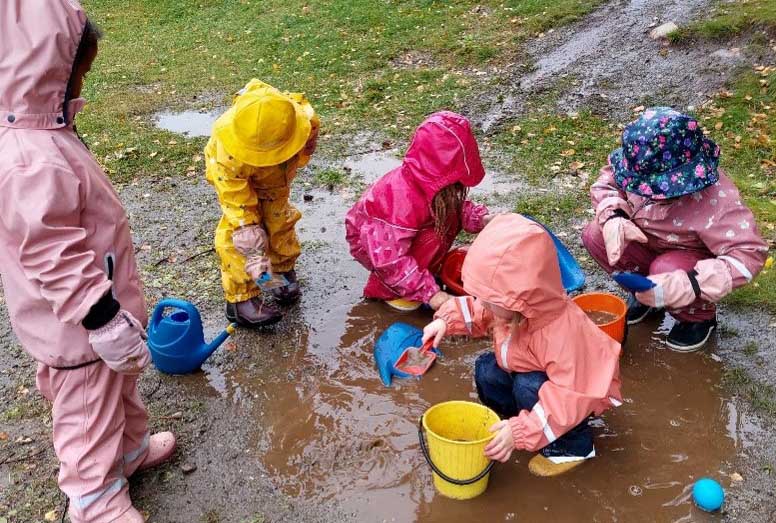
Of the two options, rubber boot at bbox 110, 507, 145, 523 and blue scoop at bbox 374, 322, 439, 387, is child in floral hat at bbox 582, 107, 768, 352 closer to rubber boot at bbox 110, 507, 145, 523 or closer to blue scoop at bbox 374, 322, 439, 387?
blue scoop at bbox 374, 322, 439, 387

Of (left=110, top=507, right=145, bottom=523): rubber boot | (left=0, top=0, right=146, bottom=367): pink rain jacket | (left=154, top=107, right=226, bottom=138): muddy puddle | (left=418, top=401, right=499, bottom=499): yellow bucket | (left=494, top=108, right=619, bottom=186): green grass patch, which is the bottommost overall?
(left=154, top=107, right=226, bottom=138): muddy puddle

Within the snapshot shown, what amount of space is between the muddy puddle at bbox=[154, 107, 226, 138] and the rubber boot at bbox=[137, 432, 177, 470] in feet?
14.2

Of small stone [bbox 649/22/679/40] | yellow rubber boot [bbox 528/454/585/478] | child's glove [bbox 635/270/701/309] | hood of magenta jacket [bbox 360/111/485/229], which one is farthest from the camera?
small stone [bbox 649/22/679/40]

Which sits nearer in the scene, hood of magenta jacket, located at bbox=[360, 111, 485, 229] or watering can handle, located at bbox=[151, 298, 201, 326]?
watering can handle, located at bbox=[151, 298, 201, 326]

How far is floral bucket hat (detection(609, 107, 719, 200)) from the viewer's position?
3059 mm

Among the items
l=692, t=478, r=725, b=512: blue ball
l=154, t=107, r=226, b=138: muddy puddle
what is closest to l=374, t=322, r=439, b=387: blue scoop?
l=692, t=478, r=725, b=512: blue ball

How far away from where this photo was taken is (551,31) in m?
8.25

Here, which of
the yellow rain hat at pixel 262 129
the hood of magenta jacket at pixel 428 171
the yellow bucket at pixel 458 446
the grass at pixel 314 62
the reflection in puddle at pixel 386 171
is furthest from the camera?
the grass at pixel 314 62

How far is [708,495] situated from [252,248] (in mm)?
2315

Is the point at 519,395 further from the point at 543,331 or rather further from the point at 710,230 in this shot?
the point at 710,230

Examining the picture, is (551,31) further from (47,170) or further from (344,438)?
(47,170)

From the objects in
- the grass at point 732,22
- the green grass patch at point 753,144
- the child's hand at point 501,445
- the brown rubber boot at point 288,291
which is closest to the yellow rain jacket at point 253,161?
the brown rubber boot at point 288,291

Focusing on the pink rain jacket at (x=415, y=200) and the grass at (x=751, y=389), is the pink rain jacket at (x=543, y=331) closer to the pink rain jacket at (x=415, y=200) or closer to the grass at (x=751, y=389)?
the grass at (x=751, y=389)

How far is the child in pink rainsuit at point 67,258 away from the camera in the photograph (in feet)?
7.27
